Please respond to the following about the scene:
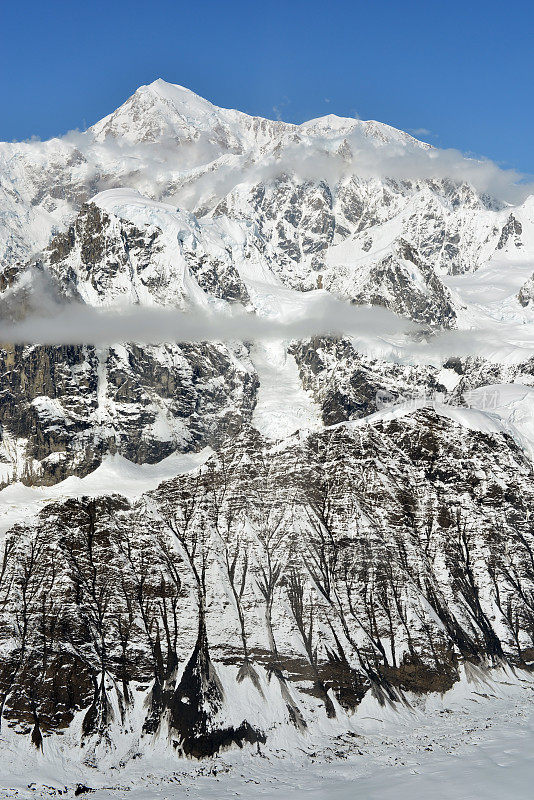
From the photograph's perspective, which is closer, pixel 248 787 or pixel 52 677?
pixel 248 787

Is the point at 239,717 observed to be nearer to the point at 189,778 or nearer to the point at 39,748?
the point at 189,778

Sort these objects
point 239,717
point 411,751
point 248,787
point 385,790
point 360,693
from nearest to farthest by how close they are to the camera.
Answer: point 385,790, point 248,787, point 411,751, point 239,717, point 360,693

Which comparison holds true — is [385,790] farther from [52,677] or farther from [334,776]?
[52,677]

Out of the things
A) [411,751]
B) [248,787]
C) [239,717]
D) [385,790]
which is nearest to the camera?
[385,790]

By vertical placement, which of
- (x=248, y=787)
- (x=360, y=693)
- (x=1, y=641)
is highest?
(x=1, y=641)

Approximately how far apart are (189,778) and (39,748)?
33.5m

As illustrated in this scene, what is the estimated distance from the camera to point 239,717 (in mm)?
186250

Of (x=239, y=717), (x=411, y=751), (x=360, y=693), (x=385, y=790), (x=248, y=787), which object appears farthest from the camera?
(x=360, y=693)

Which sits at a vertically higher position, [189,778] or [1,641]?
[1,641]

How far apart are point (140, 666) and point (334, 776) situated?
56.7 m

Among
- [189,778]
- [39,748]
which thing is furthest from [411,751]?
[39,748]

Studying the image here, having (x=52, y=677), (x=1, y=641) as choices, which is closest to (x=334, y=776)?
(x=52, y=677)

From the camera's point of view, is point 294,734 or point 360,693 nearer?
point 294,734

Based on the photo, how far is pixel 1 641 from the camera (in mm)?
197250
